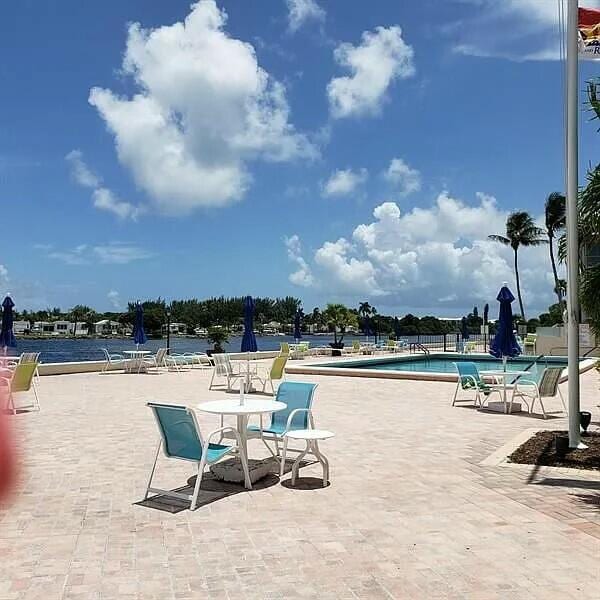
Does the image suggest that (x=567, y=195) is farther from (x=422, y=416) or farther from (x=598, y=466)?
(x=422, y=416)

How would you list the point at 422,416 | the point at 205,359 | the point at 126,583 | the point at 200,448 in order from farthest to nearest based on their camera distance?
the point at 205,359
the point at 422,416
the point at 200,448
the point at 126,583

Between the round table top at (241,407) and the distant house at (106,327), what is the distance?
177 ft

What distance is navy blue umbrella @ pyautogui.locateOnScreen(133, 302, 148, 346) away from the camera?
2130cm

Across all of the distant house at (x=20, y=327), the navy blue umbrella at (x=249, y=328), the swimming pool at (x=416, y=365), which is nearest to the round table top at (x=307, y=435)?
the navy blue umbrella at (x=249, y=328)

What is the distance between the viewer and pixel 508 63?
12.2m

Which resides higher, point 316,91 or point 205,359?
point 316,91

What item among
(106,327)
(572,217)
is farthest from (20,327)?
(106,327)

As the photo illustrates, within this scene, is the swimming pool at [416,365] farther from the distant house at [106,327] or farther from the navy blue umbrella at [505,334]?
the distant house at [106,327]

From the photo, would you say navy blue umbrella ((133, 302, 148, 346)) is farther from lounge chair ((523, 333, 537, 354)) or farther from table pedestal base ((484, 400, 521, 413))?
lounge chair ((523, 333, 537, 354))

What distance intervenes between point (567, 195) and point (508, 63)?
6.20 metres

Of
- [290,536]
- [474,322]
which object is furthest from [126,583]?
[474,322]

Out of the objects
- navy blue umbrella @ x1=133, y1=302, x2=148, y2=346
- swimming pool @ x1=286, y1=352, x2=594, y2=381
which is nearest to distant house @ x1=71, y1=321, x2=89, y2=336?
navy blue umbrella @ x1=133, y1=302, x2=148, y2=346

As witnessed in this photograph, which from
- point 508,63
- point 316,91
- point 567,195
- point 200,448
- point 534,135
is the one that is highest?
point 316,91

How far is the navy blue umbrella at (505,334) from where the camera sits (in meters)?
12.6
